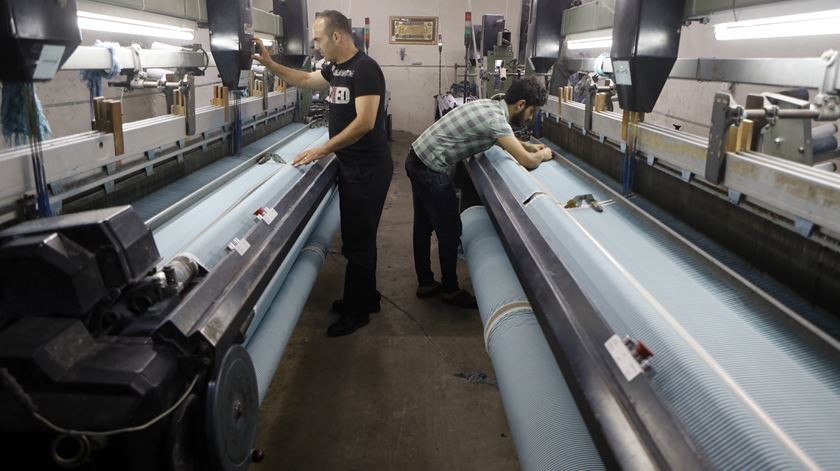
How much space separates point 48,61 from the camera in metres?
1.31

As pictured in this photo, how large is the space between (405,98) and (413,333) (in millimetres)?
7074

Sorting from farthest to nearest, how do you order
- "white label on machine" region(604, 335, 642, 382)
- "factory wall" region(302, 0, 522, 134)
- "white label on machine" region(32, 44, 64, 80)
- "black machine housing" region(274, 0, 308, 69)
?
"factory wall" region(302, 0, 522, 134) → "black machine housing" region(274, 0, 308, 69) → "white label on machine" region(32, 44, 64, 80) → "white label on machine" region(604, 335, 642, 382)

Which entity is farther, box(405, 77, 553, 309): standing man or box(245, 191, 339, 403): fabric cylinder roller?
box(405, 77, 553, 309): standing man

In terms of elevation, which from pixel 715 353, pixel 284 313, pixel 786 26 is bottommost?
pixel 284 313

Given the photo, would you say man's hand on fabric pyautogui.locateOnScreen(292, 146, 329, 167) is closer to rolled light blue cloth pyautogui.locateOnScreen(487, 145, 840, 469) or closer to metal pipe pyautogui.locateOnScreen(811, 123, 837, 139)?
rolled light blue cloth pyautogui.locateOnScreen(487, 145, 840, 469)

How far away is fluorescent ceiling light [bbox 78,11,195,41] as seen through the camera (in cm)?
191

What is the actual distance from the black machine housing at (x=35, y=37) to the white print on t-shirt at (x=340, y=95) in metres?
1.56

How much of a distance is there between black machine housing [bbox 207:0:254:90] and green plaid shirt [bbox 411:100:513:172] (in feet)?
3.34

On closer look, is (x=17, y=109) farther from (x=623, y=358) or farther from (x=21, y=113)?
(x=623, y=358)

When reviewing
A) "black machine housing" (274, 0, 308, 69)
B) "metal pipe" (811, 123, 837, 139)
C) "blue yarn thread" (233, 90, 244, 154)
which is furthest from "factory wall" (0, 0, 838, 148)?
"metal pipe" (811, 123, 837, 139)

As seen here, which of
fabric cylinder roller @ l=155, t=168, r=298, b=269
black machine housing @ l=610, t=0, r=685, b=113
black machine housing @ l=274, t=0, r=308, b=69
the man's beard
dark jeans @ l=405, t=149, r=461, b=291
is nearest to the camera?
fabric cylinder roller @ l=155, t=168, r=298, b=269

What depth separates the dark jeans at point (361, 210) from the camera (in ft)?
9.65

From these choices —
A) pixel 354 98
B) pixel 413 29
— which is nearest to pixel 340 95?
pixel 354 98

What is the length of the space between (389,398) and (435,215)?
1.08 meters
